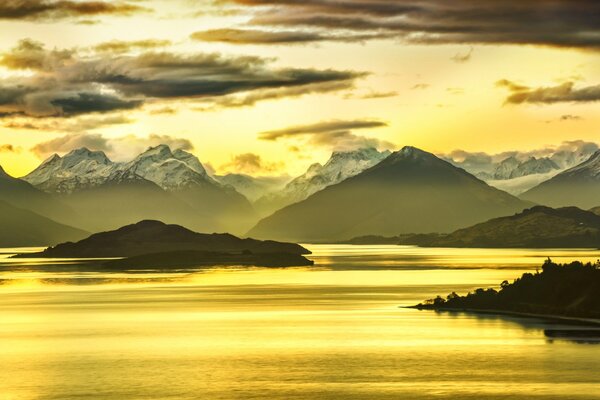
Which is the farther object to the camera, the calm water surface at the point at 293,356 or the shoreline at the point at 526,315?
the shoreline at the point at 526,315

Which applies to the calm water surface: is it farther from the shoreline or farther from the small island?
the small island

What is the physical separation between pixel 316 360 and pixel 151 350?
20535mm

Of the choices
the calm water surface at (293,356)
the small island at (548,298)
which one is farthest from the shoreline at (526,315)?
the calm water surface at (293,356)

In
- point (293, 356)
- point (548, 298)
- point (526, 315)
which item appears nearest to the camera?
point (293, 356)

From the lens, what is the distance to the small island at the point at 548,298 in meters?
155

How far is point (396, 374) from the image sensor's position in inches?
4109

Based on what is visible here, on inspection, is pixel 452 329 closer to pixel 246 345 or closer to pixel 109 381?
pixel 246 345

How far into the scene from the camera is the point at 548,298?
6452 inches

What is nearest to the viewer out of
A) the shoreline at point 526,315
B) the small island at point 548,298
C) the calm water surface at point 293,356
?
the calm water surface at point 293,356

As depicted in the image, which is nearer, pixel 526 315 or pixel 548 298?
pixel 526 315

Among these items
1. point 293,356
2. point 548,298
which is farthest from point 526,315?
point 293,356

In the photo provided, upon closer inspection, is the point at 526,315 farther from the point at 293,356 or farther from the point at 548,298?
the point at 293,356

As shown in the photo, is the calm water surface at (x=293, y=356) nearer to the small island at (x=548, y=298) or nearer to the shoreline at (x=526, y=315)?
the shoreline at (x=526, y=315)

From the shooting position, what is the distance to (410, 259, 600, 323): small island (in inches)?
6117
